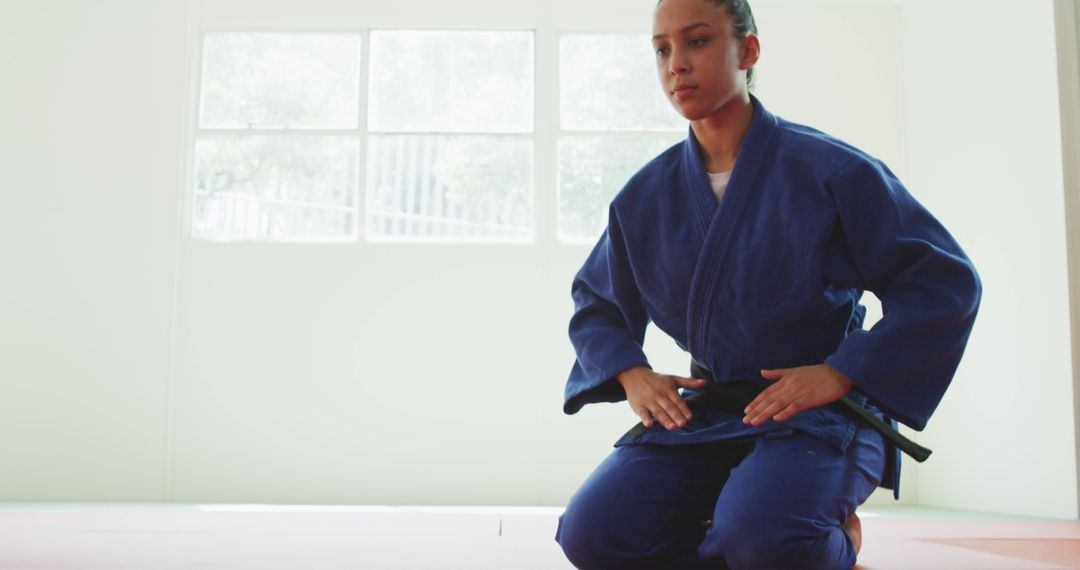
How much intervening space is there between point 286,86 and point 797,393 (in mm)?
3774

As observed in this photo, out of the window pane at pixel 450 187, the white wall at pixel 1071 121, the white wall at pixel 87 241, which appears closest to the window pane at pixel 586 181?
the window pane at pixel 450 187

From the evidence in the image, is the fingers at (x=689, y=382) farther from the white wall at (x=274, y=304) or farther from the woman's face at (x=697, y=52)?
the white wall at (x=274, y=304)

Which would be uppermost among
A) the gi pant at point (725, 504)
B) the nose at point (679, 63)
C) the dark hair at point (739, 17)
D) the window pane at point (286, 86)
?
the window pane at point (286, 86)

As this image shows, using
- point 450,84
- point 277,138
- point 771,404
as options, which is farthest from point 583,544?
point 277,138

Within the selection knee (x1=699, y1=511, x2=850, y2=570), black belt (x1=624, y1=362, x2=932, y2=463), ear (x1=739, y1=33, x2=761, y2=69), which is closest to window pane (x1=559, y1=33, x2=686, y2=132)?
ear (x1=739, y1=33, x2=761, y2=69)

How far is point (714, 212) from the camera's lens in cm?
172

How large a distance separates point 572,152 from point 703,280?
10.2 ft

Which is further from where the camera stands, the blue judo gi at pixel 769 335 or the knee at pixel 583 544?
the knee at pixel 583 544

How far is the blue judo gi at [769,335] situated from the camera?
1534 millimetres

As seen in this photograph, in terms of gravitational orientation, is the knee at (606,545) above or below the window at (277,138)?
below

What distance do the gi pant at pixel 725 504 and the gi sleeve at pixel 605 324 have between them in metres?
0.14

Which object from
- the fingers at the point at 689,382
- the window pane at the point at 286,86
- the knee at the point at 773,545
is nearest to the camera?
the knee at the point at 773,545

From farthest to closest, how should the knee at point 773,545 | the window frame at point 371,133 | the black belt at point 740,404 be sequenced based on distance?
the window frame at point 371,133
the black belt at point 740,404
the knee at point 773,545

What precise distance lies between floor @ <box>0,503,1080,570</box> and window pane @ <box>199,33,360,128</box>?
1842 millimetres
